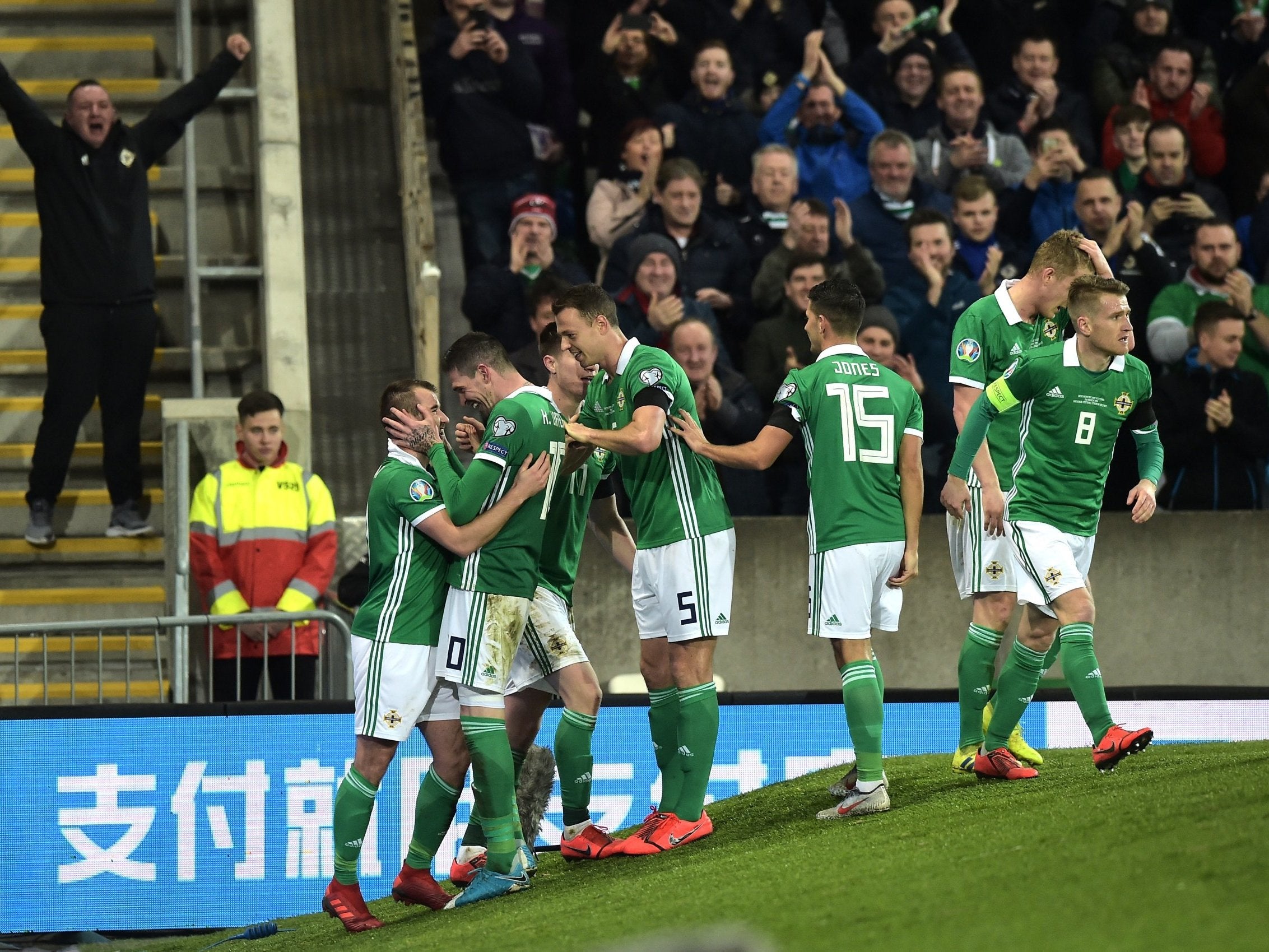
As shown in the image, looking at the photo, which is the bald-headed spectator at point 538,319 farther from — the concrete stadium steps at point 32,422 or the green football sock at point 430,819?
the green football sock at point 430,819

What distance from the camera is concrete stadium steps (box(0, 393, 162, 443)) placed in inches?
506

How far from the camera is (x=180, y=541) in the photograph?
1142cm

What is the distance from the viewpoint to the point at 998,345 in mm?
8672

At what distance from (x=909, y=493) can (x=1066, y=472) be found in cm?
72

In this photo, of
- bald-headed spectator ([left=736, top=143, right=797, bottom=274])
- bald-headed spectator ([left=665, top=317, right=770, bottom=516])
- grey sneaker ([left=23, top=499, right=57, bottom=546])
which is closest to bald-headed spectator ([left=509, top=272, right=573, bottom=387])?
bald-headed spectator ([left=665, top=317, right=770, bottom=516])

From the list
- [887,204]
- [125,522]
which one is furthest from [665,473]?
[887,204]

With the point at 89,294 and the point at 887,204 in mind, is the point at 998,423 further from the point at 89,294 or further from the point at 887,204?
the point at 89,294

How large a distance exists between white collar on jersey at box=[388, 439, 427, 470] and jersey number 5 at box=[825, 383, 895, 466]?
184 cm

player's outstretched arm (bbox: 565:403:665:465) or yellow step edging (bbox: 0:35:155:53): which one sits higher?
yellow step edging (bbox: 0:35:155:53)

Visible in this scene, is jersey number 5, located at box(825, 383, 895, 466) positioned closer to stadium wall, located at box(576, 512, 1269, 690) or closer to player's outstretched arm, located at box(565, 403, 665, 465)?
player's outstretched arm, located at box(565, 403, 665, 465)

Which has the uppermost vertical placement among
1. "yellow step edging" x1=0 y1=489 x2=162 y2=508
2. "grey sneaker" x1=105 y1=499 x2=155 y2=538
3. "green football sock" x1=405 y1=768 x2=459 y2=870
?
"yellow step edging" x1=0 y1=489 x2=162 y2=508

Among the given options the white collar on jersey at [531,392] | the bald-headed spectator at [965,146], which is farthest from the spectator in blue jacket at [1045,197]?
the white collar on jersey at [531,392]

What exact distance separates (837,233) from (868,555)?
5.76 metres

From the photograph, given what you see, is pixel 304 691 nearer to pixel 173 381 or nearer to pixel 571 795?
pixel 571 795
